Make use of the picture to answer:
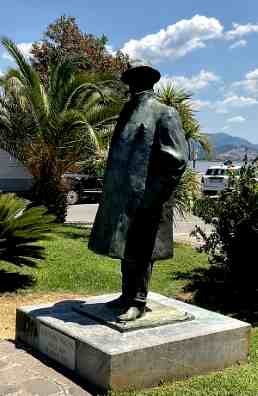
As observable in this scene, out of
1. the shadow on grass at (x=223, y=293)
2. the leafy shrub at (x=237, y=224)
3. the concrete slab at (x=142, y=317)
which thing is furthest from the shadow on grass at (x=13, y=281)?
the concrete slab at (x=142, y=317)

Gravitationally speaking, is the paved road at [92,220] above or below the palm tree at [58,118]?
below

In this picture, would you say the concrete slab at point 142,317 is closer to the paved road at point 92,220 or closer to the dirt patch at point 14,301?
the dirt patch at point 14,301

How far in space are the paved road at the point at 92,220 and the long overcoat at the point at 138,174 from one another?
849 centimetres

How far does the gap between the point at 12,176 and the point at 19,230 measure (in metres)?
12.3

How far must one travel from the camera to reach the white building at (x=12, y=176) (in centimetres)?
1881

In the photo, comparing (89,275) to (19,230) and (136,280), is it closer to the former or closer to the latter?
(19,230)

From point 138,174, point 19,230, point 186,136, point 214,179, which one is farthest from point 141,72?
point 214,179

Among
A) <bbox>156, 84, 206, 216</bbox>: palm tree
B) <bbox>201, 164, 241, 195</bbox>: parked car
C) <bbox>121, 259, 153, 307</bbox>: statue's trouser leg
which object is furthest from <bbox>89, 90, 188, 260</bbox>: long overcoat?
<bbox>201, 164, 241, 195</bbox>: parked car

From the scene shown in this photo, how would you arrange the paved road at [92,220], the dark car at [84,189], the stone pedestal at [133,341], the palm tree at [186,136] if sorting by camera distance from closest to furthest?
the stone pedestal at [133,341] → the palm tree at [186,136] → the paved road at [92,220] → the dark car at [84,189]

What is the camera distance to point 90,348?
12.4 ft

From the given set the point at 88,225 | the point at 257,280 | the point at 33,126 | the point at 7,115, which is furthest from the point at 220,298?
the point at 7,115

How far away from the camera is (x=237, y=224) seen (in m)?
7.50

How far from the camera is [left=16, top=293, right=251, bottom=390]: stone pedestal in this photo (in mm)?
3756

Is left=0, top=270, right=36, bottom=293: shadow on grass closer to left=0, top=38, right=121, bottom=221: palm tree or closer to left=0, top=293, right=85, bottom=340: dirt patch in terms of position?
left=0, top=293, right=85, bottom=340: dirt patch
